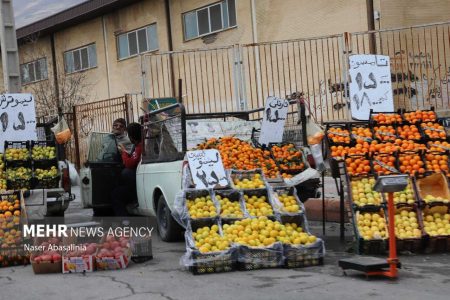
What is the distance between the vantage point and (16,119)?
12953 millimetres

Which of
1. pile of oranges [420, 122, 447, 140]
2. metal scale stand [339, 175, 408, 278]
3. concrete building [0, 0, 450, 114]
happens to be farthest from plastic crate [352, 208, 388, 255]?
concrete building [0, 0, 450, 114]

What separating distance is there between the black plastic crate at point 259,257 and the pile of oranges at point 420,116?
340 centimetres

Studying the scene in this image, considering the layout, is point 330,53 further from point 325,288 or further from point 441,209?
point 325,288

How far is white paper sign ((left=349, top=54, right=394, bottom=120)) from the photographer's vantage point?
11008mm

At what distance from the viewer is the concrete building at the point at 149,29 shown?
17.4 meters

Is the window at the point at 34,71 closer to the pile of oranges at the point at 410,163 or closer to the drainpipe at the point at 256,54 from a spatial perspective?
the drainpipe at the point at 256,54

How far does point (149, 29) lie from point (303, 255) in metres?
18.4

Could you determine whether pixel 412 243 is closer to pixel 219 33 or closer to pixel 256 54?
pixel 256 54

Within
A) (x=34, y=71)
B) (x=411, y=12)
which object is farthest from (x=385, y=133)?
(x=34, y=71)

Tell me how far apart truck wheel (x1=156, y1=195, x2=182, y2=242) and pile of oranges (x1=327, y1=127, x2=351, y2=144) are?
256 cm

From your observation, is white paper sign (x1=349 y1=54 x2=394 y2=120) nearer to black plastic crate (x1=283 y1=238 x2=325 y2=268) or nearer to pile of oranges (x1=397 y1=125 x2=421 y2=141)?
pile of oranges (x1=397 y1=125 x2=421 y2=141)

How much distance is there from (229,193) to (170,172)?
54.7 inches

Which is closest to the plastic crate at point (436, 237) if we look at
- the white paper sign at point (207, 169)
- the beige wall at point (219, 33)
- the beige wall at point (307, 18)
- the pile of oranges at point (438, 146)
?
the pile of oranges at point (438, 146)

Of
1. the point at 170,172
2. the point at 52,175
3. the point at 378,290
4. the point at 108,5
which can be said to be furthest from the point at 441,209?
the point at 108,5
